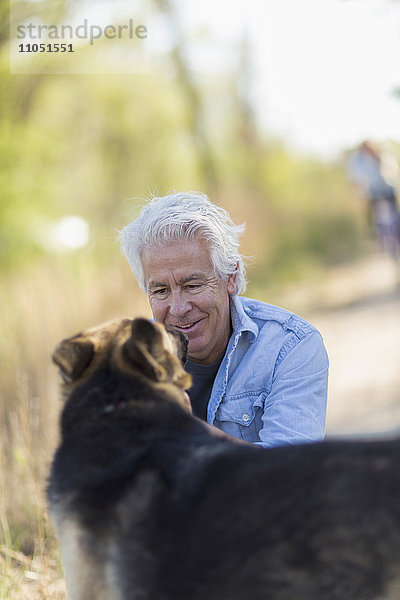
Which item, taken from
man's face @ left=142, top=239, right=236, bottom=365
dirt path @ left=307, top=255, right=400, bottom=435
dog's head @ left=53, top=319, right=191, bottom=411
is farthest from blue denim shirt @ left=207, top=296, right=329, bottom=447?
dirt path @ left=307, top=255, right=400, bottom=435

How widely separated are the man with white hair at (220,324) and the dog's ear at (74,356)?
967mm

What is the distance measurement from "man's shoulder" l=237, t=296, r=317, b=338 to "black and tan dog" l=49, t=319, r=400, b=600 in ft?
3.50

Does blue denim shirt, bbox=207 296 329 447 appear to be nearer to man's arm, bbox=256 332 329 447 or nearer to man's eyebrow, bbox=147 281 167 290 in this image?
man's arm, bbox=256 332 329 447

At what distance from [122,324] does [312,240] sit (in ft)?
62.6

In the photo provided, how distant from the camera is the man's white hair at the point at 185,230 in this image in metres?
3.26

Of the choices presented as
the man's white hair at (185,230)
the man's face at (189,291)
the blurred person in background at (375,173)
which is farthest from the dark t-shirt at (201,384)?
the blurred person in background at (375,173)

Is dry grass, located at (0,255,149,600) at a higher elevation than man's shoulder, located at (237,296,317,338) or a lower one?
lower

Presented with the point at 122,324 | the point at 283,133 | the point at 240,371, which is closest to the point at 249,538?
the point at 122,324

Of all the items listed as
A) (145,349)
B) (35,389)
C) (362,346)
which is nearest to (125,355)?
(145,349)

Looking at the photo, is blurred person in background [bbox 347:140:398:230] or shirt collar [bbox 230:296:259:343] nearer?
shirt collar [bbox 230:296:259:343]

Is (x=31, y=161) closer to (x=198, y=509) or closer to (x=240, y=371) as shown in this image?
(x=240, y=371)

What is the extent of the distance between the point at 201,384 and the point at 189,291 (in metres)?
0.52

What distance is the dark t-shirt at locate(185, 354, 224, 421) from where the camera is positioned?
11.2 ft

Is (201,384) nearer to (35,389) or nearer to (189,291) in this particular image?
(189,291)
